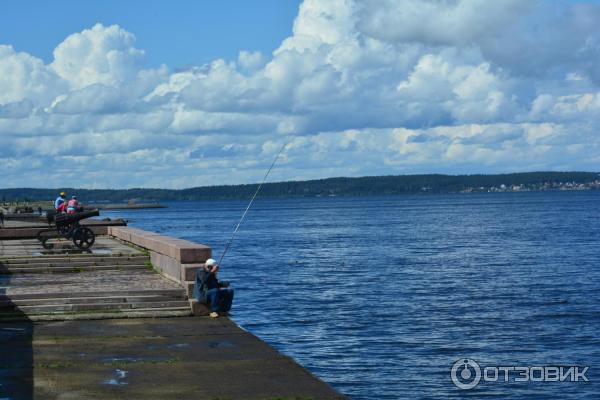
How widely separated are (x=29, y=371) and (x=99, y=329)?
390 cm

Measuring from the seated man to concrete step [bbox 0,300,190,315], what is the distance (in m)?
0.57

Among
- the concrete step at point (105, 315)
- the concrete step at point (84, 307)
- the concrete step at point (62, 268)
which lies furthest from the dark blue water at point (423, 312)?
the concrete step at point (62, 268)

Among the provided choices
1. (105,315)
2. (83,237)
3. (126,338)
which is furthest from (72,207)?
(126,338)

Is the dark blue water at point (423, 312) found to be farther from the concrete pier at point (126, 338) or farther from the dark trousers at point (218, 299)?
the concrete pier at point (126, 338)

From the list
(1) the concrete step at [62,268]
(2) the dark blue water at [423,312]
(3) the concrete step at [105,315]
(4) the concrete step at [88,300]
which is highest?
(1) the concrete step at [62,268]

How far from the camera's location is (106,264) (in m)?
26.1

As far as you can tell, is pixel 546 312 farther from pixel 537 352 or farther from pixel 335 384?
pixel 335 384

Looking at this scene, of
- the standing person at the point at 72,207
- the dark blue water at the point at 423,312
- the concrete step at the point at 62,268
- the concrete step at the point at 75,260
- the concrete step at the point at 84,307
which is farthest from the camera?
the standing person at the point at 72,207

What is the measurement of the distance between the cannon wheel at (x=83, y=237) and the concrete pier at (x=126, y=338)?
2.71 metres

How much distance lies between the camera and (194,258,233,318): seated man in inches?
760

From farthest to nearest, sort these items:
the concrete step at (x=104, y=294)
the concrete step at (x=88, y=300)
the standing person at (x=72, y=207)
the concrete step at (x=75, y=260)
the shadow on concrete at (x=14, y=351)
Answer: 1. the standing person at (x=72, y=207)
2. the concrete step at (x=75, y=260)
3. the concrete step at (x=104, y=294)
4. the concrete step at (x=88, y=300)
5. the shadow on concrete at (x=14, y=351)

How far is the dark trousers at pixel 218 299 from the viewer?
1938cm

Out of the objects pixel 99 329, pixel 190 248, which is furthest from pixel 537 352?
pixel 99 329

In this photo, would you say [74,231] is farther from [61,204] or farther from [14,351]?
[14,351]
